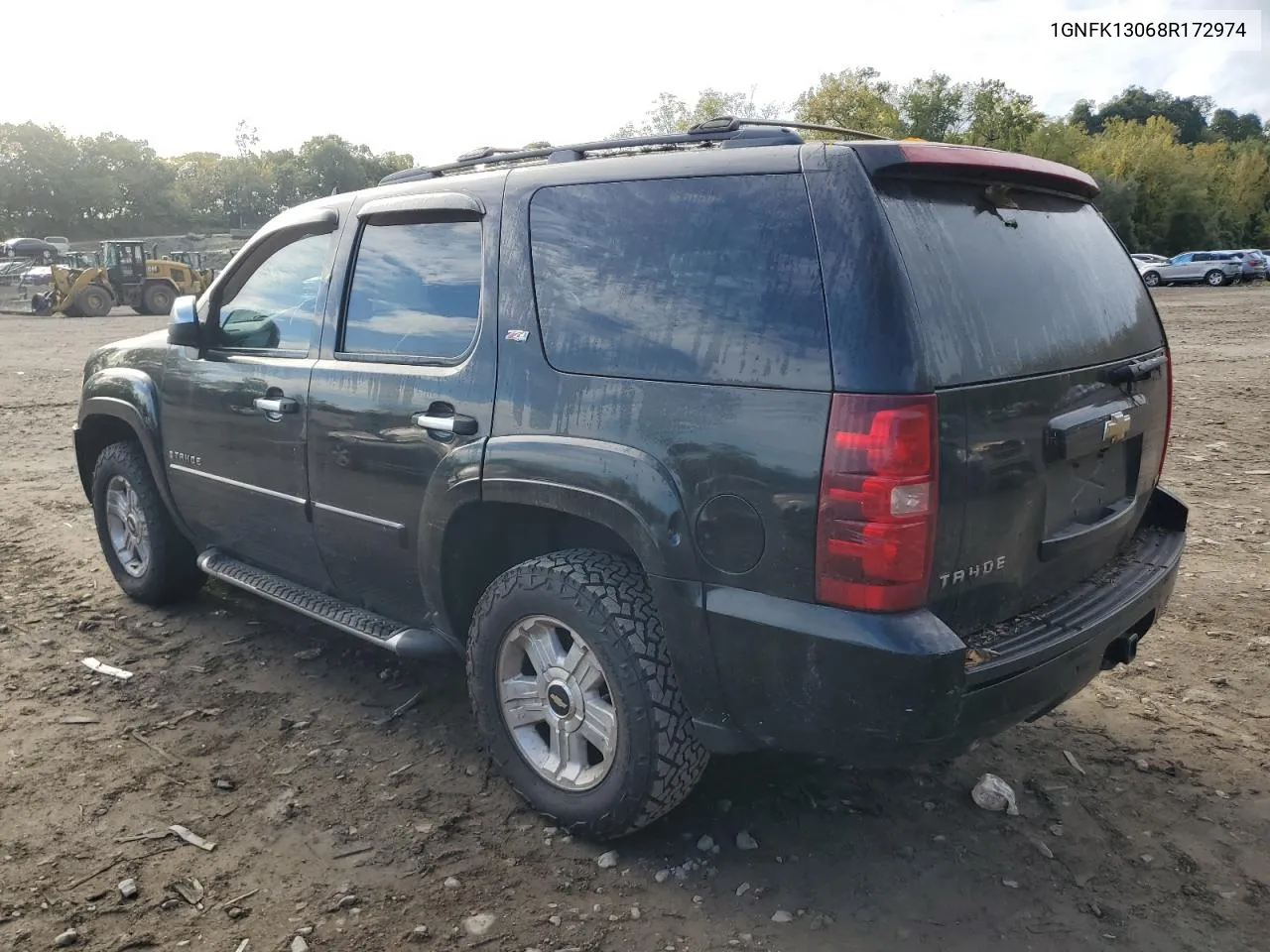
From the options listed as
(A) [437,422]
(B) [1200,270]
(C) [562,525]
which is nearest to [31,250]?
(A) [437,422]

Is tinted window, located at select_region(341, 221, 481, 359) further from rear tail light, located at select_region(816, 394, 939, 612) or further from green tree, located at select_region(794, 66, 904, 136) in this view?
green tree, located at select_region(794, 66, 904, 136)

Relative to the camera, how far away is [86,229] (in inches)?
3002

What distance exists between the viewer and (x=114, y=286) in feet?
96.6

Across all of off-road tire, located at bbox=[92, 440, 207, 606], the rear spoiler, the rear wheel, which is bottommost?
off-road tire, located at bbox=[92, 440, 207, 606]

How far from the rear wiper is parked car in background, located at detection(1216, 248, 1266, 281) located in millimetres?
45555

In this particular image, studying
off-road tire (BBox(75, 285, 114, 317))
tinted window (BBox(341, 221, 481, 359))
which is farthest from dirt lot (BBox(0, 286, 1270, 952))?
off-road tire (BBox(75, 285, 114, 317))

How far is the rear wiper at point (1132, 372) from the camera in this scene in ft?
9.36

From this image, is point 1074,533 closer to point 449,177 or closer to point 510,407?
point 510,407

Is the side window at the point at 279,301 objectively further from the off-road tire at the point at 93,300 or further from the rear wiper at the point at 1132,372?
the off-road tire at the point at 93,300

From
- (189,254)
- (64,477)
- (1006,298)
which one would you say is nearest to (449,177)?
(1006,298)

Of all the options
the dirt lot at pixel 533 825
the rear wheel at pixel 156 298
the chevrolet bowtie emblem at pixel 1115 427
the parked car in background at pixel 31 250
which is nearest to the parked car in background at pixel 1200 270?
the rear wheel at pixel 156 298

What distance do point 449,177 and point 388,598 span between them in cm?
151

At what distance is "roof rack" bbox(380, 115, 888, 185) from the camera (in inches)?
106

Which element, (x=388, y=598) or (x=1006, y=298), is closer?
(x=1006, y=298)
